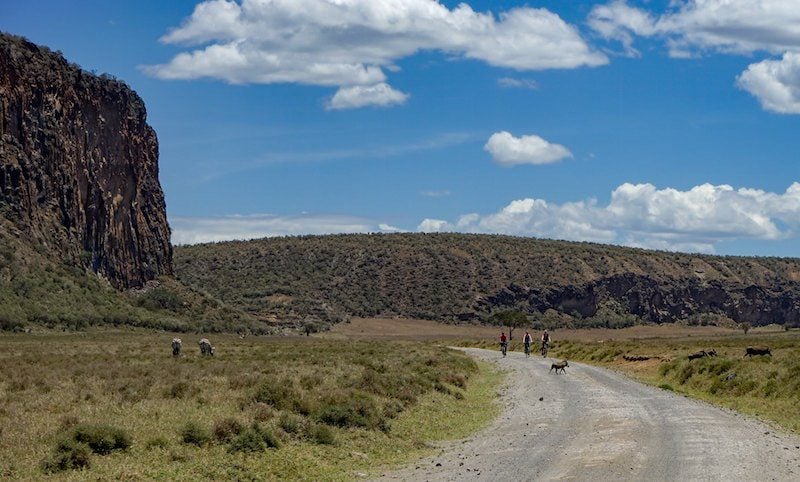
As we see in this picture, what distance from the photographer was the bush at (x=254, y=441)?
51.9ft

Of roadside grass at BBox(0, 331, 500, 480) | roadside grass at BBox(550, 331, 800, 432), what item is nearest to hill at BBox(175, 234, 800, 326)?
roadside grass at BBox(550, 331, 800, 432)

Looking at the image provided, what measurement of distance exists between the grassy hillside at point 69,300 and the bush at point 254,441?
47.1 m

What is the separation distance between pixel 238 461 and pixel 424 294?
11120cm

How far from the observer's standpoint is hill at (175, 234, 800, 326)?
12294cm

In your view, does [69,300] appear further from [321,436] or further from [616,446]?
[616,446]

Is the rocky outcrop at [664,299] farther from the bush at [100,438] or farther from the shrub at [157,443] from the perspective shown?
the bush at [100,438]

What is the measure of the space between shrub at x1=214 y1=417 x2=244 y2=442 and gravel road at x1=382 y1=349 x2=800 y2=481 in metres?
3.24

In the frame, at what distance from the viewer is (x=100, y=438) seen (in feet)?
49.1

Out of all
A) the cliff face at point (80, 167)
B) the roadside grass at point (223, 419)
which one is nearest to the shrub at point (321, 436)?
the roadside grass at point (223, 419)

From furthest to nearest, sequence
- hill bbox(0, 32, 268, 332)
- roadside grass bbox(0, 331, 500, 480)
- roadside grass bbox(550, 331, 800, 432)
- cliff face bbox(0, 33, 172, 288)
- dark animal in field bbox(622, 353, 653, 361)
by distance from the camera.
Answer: cliff face bbox(0, 33, 172, 288)
hill bbox(0, 32, 268, 332)
dark animal in field bbox(622, 353, 653, 361)
roadside grass bbox(550, 331, 800, 432)
roadside grass bbox(0, 331, 500, 480)

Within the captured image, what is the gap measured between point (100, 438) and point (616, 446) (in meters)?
9.04

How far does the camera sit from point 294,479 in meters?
14.6

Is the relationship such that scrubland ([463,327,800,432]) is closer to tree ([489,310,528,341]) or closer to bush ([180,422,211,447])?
bush ([180,422,211,447])

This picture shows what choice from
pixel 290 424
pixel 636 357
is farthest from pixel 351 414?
pixel 636 357
